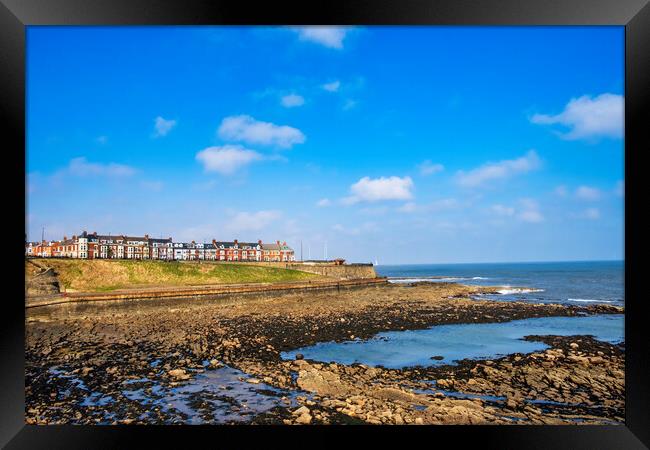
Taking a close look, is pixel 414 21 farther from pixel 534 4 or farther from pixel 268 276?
pixel 268 276

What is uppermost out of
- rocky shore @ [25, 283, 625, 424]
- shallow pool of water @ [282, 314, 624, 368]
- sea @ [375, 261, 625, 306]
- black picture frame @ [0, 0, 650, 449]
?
black picture frame @ [0, 0, 650, 449]

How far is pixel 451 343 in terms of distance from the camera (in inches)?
468

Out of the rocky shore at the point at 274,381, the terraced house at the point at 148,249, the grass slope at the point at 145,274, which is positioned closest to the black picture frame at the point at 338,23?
the rocky shore at the point at 274,381

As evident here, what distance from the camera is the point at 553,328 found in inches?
586

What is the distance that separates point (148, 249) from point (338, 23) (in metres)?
54.7

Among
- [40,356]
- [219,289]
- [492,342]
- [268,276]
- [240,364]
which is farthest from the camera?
[268,276]

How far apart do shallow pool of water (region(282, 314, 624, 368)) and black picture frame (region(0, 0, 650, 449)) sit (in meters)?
5.71

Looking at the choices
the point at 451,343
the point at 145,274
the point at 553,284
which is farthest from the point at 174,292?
the point at 553,284

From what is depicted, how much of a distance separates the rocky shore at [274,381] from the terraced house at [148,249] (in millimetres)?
36422

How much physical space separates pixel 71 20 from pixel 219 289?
21499 millimetres

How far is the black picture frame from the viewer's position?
140 inches

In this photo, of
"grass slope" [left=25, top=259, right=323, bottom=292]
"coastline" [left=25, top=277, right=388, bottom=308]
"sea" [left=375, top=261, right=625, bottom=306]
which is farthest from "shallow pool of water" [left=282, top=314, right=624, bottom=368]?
"grass slope" [left=25, top=259, right=323, bottom=292]

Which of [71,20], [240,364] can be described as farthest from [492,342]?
[71,20]

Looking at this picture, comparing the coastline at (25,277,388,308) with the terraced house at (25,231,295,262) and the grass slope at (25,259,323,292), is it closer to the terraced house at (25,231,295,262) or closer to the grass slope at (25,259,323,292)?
the grass slope at (25,259,323,292)
